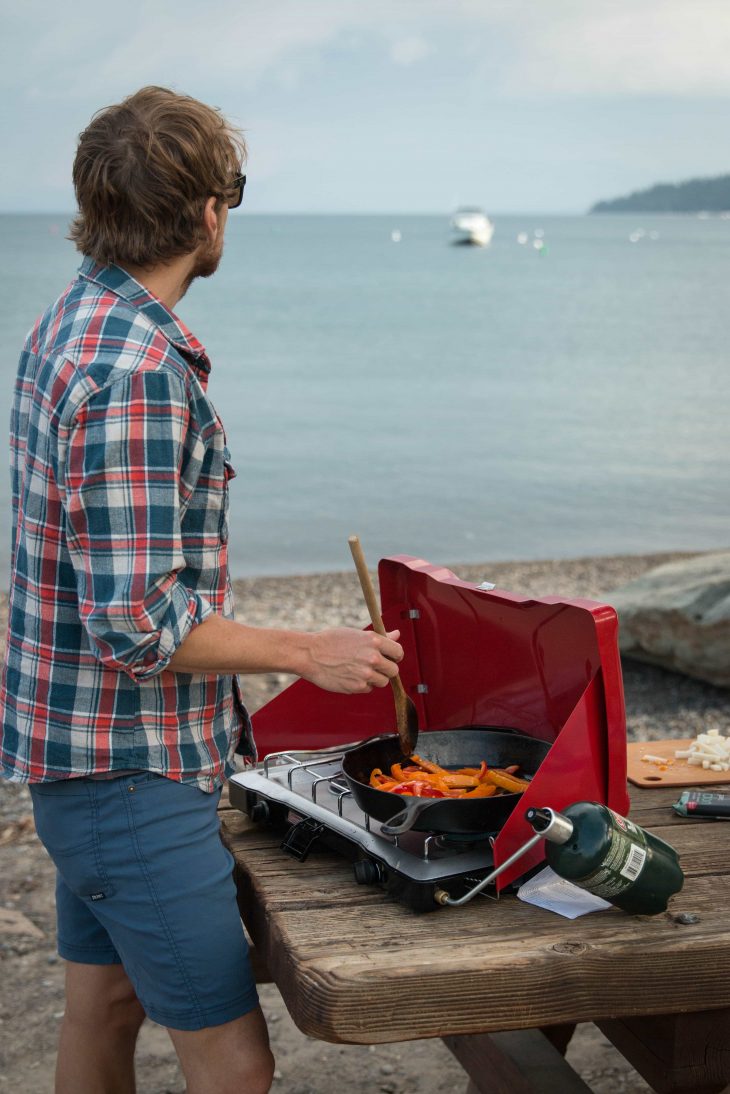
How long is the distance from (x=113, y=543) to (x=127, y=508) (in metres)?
0.06

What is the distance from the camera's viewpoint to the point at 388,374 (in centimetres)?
3098

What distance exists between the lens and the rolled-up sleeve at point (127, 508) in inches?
71.7

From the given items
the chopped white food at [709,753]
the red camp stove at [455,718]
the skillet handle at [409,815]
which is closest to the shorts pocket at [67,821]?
the red camp stove at [455,718]

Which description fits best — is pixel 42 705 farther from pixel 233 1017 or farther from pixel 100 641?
pixel 233 1017

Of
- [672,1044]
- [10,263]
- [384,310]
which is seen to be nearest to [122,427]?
[672,1044]

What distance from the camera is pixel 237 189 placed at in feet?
6.93

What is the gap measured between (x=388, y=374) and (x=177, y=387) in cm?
2941

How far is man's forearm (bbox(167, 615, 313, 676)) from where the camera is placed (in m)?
1.93

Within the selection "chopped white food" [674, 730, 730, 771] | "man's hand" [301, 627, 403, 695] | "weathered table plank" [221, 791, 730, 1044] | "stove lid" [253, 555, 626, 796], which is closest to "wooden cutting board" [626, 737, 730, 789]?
"chopped white food" [674, 730, 730, 771]

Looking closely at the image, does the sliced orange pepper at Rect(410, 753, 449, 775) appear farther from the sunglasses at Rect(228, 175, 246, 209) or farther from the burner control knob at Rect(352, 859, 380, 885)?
the sunglasses at Rect(228, 175, 246, 209)

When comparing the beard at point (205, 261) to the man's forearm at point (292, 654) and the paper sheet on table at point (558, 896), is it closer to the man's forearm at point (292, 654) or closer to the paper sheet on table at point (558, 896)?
the man's forearm at point (292, 654)

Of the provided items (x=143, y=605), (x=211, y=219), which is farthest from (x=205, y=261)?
(x=143, y=605)

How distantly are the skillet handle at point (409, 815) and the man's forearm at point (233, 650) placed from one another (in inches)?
11.4

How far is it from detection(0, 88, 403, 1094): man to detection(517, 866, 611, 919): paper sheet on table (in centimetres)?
43
